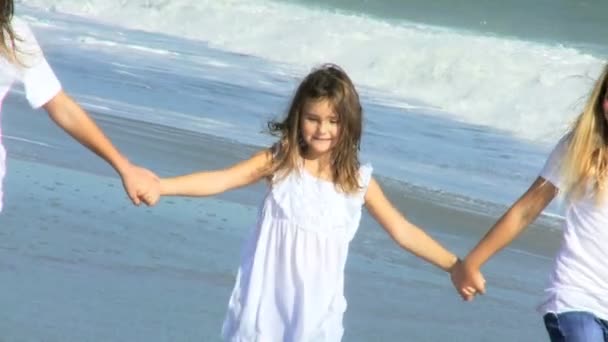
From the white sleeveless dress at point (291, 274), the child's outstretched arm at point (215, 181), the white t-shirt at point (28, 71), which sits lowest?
the white sleeveless dress at point (291, 274)

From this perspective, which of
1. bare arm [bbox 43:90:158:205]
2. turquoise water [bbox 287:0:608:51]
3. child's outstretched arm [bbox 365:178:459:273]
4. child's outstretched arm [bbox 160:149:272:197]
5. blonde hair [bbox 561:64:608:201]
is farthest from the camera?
turquoise water [bbox 287:0:608:51]

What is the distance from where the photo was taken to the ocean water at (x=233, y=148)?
22.9 ft

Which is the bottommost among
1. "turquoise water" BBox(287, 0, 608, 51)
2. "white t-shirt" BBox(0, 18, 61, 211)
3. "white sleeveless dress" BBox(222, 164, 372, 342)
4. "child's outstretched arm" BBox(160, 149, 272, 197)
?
"white sleeveless dress" BBox(222, 164, 372, 342)

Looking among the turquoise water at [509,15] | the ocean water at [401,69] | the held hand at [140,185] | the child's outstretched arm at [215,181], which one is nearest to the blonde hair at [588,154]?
the child's outstretched arm at [215,181]

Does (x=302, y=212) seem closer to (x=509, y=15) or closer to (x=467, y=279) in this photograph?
(x=467, y=279)

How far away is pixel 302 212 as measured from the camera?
16.8 feet

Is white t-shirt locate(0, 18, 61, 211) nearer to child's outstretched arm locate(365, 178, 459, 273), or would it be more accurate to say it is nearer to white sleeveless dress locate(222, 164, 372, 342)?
white sleeveless dress locate(222, 164, 372, 342)

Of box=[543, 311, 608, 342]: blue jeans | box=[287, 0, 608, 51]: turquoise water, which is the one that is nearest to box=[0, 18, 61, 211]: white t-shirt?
box=[543, 311, 608, 342]: blue jeans

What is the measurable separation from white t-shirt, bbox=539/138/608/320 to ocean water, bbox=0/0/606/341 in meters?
1.93

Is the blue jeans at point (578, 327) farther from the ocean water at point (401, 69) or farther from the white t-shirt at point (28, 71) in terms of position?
the ocean water at point (401, 69)

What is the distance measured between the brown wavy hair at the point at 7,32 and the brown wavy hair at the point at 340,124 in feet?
2.91

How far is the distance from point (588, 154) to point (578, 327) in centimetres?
51

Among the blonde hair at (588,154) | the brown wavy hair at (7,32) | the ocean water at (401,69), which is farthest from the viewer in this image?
the ocean water at (401,69)

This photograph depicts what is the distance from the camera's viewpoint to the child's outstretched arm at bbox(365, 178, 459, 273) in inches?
208
